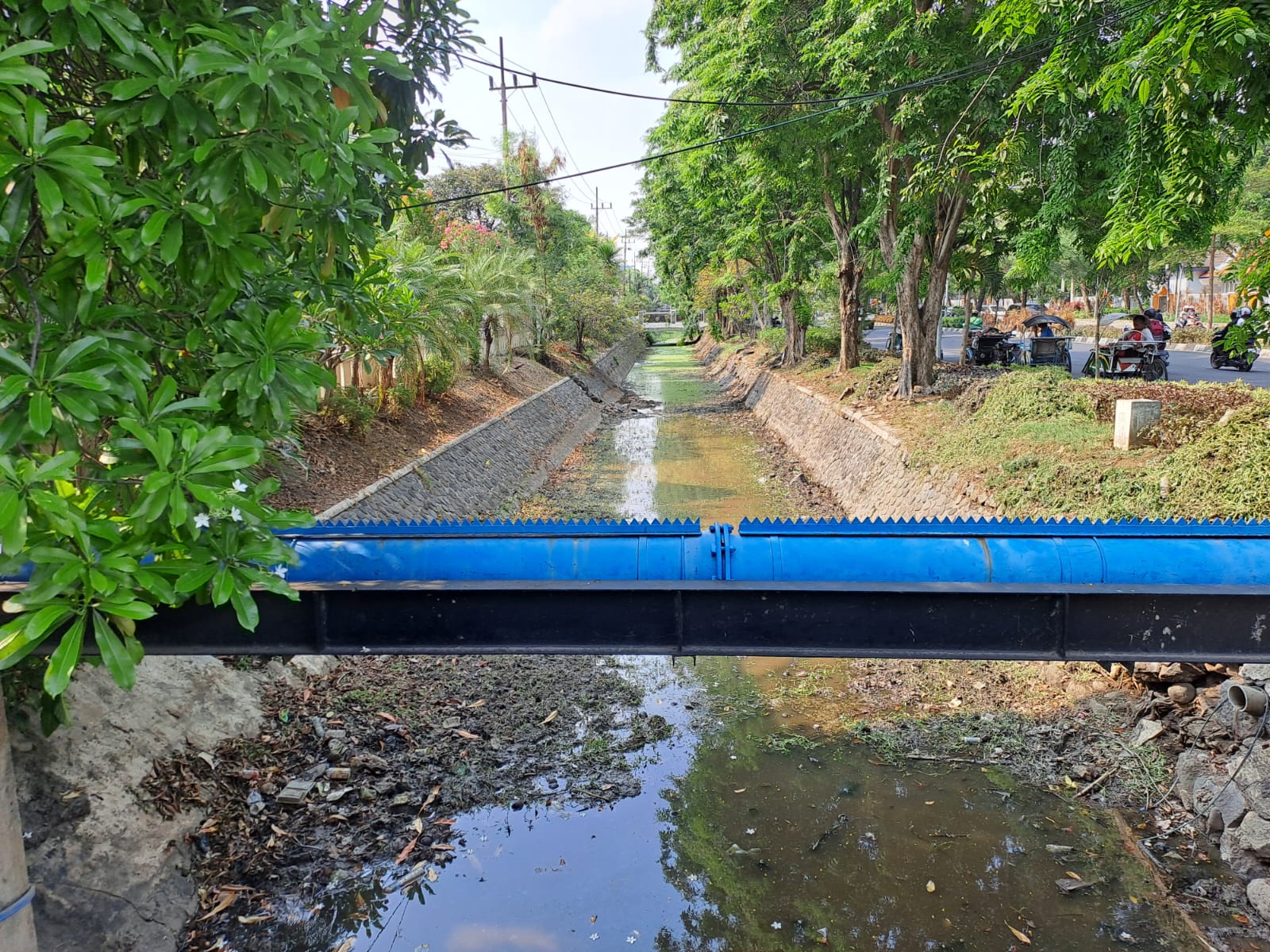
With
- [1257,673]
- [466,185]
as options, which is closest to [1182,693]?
[1257,673]

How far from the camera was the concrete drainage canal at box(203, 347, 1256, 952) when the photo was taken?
5.33 metres

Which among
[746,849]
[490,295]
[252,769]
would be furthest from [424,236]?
[746,849]

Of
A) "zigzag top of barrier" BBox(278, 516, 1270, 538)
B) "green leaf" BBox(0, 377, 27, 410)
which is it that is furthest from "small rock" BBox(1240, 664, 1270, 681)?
"green leaf" BBox(0, 377, 27, 410)

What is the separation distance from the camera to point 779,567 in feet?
14.7

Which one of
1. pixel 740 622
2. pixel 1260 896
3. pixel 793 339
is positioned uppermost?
pixel 793 339

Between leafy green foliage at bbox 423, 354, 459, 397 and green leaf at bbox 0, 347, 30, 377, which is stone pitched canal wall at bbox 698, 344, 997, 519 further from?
green leaf at bbox 0, 347, 30, 377

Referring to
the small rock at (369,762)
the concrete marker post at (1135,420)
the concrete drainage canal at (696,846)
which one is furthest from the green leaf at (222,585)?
the concrete marker post at (1135,420)

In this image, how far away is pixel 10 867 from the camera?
3637 millimetres

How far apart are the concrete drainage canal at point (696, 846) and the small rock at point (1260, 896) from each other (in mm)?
454

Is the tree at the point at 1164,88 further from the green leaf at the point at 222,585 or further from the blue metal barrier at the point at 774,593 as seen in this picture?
the green leaf at the point at 222,585

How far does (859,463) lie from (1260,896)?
36.2ft

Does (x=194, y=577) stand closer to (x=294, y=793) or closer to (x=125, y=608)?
(x=125, y=608)

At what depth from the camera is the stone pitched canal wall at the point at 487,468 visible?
11.6 metres

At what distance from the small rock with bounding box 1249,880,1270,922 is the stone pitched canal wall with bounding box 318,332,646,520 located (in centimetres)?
876
